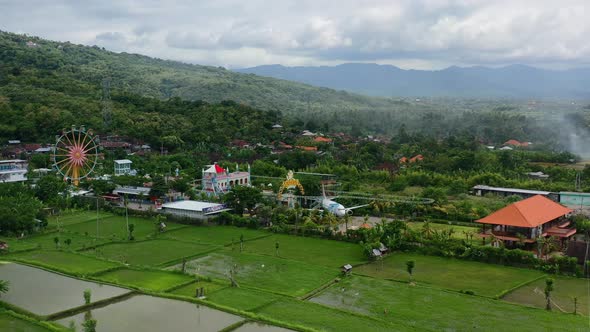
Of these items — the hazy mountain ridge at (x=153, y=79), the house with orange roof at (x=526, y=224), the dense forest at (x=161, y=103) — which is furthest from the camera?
Result: the hazy mountain ridge at (x=153, y=79)

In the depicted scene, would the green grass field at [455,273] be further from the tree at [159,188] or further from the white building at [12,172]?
the white building at [12,172]

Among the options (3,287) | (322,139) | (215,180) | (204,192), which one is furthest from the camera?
(322,139)

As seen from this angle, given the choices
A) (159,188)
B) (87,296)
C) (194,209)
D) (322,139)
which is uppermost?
(322,139)

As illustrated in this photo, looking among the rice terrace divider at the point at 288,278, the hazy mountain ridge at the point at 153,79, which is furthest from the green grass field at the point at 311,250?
the hazy mountain ridge at the point at 153,79

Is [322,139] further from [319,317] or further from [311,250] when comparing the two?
[319,317]

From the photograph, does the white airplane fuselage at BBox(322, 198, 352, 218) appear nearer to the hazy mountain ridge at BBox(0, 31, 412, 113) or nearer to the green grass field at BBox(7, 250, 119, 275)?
the green grass field at BBox(7, 250, 119, 275)

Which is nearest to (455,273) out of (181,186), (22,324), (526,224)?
(526,224)

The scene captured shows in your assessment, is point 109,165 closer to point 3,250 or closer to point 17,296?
point 3,250

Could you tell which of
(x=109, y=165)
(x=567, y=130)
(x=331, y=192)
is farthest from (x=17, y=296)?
(x=567, y=130)
